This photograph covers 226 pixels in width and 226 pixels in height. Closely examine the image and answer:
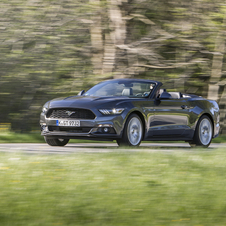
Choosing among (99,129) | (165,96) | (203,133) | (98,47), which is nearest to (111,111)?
(99,129)

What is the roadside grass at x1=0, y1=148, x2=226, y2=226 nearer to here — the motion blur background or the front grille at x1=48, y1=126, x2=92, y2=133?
the front grille at x1=48, y1=126, x2=92, y2=133

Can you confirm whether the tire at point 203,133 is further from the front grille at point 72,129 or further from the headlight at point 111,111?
the front grille at point 72,129

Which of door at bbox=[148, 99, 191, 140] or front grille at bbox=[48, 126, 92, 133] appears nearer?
front grille at bbox=[48, 126, 92, 133]

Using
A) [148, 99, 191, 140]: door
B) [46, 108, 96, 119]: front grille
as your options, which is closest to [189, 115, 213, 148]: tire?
[148, 99, 191, 140]: door

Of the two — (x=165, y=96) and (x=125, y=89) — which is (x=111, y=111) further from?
(x=165, y=96)

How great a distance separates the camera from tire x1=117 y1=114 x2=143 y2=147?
1019cm

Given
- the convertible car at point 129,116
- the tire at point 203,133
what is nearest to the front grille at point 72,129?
the convertible car at point 129,116

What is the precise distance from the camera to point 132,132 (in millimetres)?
10398

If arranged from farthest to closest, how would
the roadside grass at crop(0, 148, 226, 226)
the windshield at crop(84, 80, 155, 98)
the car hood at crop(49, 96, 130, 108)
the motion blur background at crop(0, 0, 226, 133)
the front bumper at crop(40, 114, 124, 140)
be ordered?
the motion blur background at crop(0, 0, 226, 133) → the windshield at crop(84, 80, 155, 98) → the car hood at crop(49, 96, 130, 108) → the front bumper at crop(40, 114, 124, 140) → the roadside grass at crop(0, 148, 226, 226)

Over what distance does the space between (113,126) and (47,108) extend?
146 cm

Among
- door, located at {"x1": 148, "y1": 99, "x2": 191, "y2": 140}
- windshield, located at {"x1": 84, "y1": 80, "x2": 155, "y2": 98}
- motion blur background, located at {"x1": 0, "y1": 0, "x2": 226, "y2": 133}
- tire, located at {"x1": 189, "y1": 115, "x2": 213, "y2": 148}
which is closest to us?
door, located at {"x1": 148, "y1": 99, "x2": 191, "y2": 140}

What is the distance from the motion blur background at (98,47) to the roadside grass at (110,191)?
7896mm

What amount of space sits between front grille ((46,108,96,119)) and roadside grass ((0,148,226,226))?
207 centimetres

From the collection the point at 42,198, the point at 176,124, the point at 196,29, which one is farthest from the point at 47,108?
the point at 196,29
